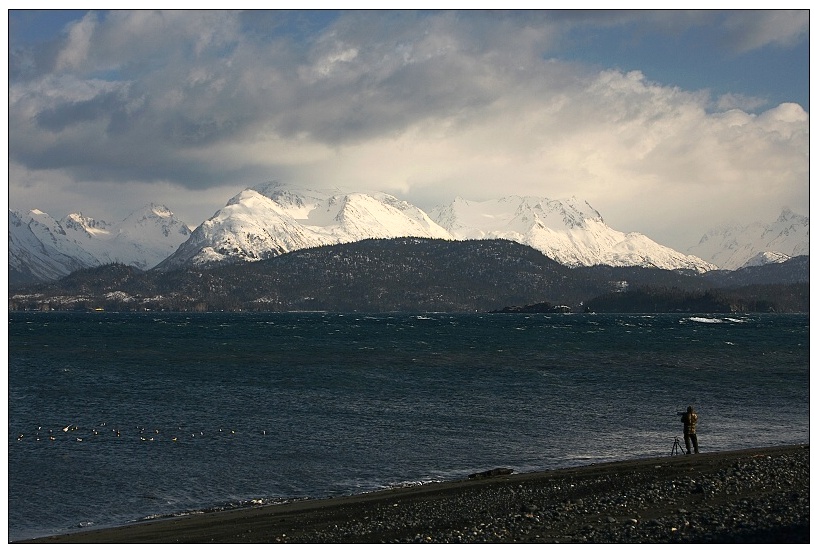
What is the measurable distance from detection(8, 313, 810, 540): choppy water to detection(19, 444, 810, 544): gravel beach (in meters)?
4.53

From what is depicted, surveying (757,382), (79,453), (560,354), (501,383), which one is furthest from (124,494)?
(560,354)

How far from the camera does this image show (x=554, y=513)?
24.7 metres

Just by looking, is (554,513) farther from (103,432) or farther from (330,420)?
(103,432)

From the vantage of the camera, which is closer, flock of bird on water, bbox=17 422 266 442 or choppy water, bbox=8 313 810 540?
choppy water, bbox=8 313 810 540

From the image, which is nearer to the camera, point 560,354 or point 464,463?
point 464,463

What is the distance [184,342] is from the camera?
474ft

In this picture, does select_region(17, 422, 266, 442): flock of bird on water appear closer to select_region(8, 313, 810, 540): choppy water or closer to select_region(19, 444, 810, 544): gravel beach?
select_region(8, 313, 810, 540): choppy water

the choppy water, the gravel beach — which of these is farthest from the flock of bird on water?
the gravel beach

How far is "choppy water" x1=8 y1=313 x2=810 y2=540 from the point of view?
3656cm

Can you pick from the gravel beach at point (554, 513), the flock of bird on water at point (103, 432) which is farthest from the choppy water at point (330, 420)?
the gravel beach at point (554, 513)

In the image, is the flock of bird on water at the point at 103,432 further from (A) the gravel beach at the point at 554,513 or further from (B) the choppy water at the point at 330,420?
(A) the gravel beach at the point at 554,513
